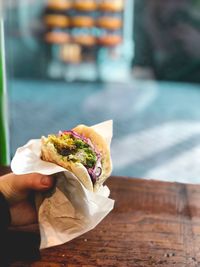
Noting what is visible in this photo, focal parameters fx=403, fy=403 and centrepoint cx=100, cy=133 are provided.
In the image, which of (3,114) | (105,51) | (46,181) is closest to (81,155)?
(46,181)

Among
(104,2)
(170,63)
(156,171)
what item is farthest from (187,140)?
(104,2)

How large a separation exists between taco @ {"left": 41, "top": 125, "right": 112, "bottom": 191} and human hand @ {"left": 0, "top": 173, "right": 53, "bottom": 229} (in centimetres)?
8

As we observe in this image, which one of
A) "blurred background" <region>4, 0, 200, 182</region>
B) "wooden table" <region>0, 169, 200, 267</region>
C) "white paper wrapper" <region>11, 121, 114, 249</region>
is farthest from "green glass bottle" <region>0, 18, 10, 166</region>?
"blurred background" <region>4, 0, 200, 182</region>

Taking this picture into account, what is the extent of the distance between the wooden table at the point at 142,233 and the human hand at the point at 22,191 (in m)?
0.17

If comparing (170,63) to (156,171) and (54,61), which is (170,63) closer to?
(54,61)

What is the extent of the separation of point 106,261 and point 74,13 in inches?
238

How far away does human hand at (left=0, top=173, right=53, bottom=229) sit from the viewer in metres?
1.25

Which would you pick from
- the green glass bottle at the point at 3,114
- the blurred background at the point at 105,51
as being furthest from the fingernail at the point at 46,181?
the blurred background at the point at 105,51

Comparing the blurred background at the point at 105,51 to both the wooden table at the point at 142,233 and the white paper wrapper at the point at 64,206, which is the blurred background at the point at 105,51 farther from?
the white paper wrapper at the point at 64,206

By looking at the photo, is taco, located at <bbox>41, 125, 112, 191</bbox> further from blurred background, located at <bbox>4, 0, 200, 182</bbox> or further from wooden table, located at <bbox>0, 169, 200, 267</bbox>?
blurred background, located at <bbox>4, 0, 200, 182</bbox>

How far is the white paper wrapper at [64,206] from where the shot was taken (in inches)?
48.5

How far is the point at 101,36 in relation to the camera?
6.81 metres

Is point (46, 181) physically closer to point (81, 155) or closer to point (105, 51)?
point (81, 155)

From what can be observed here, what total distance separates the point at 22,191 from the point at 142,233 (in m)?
0.43
